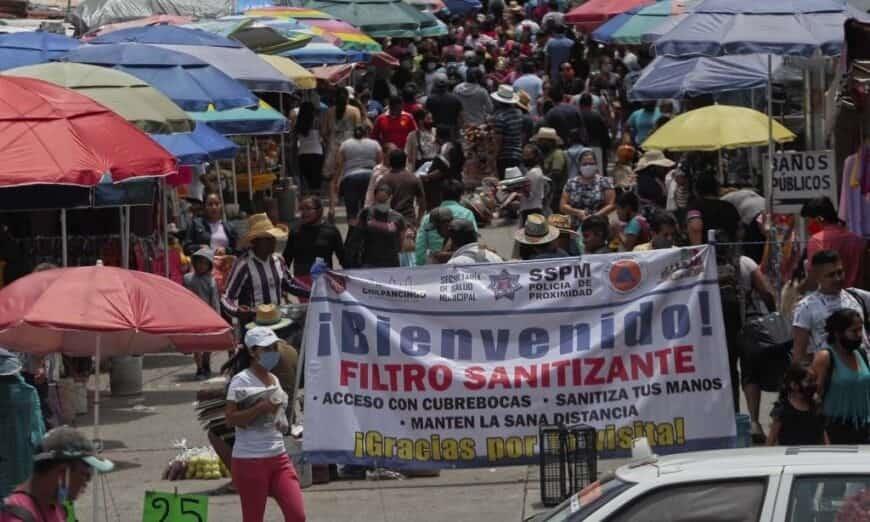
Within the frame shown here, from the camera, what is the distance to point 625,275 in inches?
457

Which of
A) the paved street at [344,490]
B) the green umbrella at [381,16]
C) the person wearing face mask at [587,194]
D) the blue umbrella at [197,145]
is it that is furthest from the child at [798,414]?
the green umbrella at [381,16]

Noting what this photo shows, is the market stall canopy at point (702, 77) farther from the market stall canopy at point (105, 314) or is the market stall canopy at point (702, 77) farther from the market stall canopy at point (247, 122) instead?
the market stall canopy at point (105, 314)

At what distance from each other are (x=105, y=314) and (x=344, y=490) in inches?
116

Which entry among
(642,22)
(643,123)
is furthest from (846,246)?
(642,22)

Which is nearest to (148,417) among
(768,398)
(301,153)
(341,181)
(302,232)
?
(302,232)

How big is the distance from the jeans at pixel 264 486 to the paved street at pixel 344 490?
5.58 feet

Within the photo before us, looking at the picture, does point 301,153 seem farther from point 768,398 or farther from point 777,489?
point 777,489

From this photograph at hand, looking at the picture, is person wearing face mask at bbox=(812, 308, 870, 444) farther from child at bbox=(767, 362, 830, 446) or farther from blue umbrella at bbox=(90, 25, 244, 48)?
blue umbrella at bbox=(90, 25, 244, 48)

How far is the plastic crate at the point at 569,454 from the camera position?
11.4 m

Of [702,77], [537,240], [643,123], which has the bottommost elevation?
[643,123]

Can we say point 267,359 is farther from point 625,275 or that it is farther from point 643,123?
point 643,123

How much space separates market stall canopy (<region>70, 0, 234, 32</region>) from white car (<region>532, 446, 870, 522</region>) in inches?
825

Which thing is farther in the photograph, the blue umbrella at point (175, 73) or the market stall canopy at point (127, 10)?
→ the market stall canopy at point (127, 10)

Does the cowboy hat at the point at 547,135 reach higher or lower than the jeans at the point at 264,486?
lower
